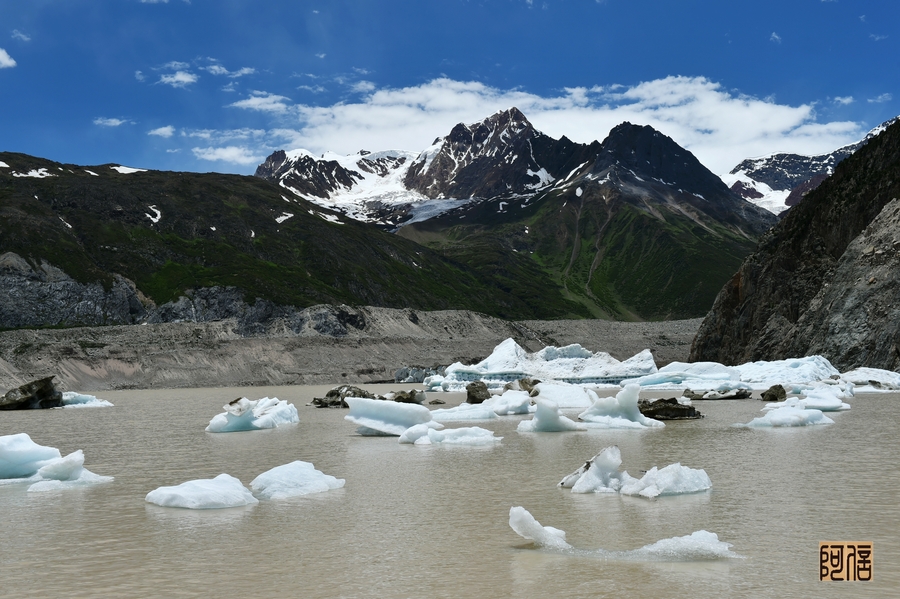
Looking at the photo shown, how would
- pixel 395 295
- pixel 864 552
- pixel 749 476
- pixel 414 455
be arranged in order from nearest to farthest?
1. pixel 864 552
2. pixel 749 476
3. pixel 414 455
4. pixel 395 295

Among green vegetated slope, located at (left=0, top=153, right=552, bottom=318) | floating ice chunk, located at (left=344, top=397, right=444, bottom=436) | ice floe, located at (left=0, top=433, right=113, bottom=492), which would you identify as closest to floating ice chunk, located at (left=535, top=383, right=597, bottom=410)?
floating ice chunk, located at (left=344, top=397, right=444, bottom=436)

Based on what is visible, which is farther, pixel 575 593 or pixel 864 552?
pixel 864 552

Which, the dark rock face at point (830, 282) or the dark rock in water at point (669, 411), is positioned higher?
the dark rock face at point (830, 282)

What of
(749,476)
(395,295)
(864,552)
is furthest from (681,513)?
(395,295)

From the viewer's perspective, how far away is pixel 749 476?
14.6m

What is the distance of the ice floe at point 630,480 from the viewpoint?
1288cm

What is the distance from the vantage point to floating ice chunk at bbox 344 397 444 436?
78.6 ft

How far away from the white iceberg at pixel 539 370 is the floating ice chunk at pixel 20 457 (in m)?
44.4

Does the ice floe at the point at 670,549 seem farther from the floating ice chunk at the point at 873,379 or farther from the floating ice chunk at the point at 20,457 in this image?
the floating ice chunk at the point at 873,379

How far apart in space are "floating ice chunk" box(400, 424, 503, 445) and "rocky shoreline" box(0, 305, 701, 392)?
55.7 meters

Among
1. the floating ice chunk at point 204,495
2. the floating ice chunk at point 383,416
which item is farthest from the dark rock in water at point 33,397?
the floating ice chunk at point 204,495

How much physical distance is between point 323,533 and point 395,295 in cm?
15801

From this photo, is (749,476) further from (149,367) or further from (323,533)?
(149,367)

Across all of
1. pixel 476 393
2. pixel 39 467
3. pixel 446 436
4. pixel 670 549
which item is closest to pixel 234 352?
pixel 476 393
